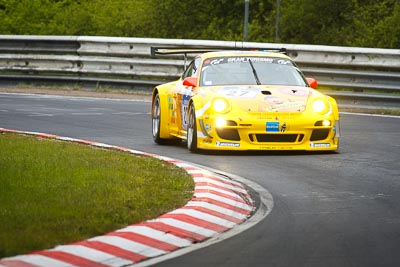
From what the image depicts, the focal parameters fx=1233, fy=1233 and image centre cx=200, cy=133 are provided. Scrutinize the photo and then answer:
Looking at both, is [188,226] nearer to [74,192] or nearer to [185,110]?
[74,192]

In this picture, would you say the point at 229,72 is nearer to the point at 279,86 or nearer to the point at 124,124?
the point at 279,86

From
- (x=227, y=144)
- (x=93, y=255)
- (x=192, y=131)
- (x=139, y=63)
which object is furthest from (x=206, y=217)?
(x=139, y=63)

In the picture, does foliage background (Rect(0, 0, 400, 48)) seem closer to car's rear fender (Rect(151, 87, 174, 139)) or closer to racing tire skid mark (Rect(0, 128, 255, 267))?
car's rear fender (Rect(151, 87, 174, 139))

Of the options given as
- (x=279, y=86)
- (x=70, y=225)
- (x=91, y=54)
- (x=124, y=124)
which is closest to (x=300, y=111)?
(x=279, y=86)

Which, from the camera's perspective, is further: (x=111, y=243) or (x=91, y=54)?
(x=91, y=54)

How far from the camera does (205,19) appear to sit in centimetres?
5041

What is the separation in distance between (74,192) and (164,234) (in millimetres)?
1712

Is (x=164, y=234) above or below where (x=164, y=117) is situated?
above

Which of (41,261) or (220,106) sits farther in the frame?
(220,106)

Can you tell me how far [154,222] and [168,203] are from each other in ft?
3.02

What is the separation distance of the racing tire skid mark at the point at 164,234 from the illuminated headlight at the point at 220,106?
10.6 ft

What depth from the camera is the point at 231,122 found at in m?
14.5

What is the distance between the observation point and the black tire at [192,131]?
14727mm

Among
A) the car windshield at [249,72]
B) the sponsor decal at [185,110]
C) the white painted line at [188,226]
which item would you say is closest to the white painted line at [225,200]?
the white painted line at [188,226]
